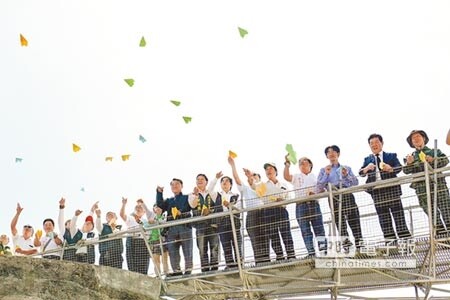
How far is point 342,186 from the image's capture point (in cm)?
852

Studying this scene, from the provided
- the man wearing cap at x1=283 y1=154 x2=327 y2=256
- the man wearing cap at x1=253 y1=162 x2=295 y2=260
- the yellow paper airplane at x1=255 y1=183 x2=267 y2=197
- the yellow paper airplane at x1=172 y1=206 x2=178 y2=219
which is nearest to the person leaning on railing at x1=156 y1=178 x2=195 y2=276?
the yellow paper airplane at x1=172 y1=206 x2=178 y2=219

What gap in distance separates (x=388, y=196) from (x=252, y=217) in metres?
1.93

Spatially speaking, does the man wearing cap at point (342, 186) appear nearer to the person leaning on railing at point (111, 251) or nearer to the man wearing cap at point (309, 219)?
the man wearing cap at point (309, 219)

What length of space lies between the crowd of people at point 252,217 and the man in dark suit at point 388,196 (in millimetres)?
12

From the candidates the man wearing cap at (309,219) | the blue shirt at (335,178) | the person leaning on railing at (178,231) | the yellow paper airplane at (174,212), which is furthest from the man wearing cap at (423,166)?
the yellow paper airplane at (174,212)

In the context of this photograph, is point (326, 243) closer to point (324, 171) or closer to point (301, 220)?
point (301, 220)

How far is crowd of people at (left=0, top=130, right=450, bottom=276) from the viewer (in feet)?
26.6

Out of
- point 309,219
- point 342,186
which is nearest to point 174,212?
point 309,219

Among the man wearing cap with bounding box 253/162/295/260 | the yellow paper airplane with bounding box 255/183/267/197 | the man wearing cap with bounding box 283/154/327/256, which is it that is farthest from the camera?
the yellow paper airplane with bounding box 255/183/267/197

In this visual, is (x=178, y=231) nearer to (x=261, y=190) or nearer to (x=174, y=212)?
(x=174, y=212)

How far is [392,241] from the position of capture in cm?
798

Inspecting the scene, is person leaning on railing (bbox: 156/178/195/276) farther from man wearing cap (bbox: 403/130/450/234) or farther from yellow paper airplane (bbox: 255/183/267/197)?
man wearing cap (bbox: 403/130/450/234)

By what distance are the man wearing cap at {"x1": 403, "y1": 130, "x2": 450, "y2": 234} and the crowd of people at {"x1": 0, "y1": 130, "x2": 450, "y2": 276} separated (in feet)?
0.04

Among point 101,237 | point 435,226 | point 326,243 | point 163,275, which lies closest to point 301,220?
point 326,243
